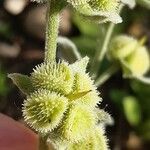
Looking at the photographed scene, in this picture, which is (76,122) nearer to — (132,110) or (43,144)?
(43,144)

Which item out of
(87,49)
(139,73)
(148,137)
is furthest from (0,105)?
(139,73)

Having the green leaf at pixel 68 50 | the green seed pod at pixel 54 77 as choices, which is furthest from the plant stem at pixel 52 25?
the green leaf at pixel 68 50

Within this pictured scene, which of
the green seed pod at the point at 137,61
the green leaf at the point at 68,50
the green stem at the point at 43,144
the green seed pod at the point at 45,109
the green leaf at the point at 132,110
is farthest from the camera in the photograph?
the green leaf at the point at 132,110

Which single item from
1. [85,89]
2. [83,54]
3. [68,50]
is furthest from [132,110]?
[85,89]

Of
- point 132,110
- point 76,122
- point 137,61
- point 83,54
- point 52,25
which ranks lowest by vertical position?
point 132,110

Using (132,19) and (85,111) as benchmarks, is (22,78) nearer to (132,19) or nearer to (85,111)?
(85,111)

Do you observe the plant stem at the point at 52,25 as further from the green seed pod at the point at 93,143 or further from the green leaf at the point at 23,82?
the green seed pod at the point at 93,143
